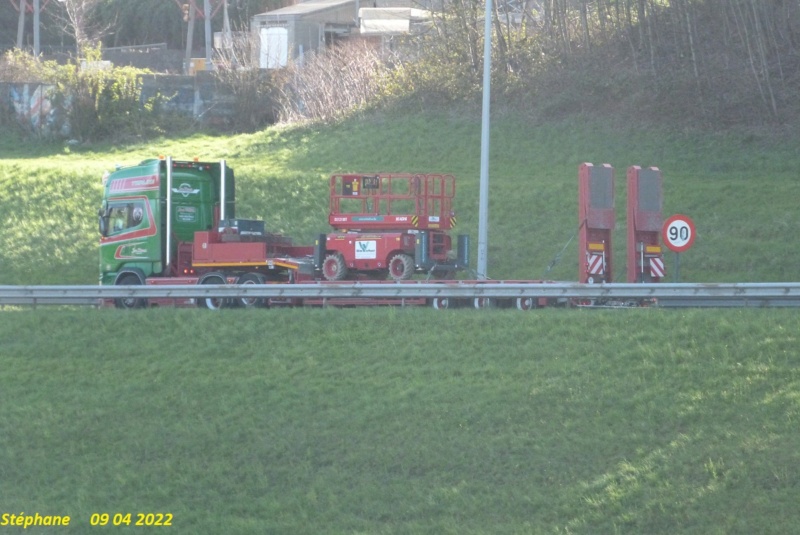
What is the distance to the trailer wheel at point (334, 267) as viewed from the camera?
19.4m

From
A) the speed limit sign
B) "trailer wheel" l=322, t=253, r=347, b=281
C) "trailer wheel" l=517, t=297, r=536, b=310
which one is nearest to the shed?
"trailer wheel" l=322, t=253, r=347, b=281

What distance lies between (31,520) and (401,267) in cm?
947

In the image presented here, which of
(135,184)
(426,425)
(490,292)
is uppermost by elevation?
(135,184)

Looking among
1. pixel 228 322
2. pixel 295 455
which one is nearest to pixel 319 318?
pixel 228 322

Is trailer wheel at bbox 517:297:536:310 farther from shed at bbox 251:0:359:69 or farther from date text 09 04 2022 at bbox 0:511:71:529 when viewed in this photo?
shed at bbox 251:0:359:69

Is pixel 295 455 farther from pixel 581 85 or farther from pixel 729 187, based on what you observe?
pixel 581 85

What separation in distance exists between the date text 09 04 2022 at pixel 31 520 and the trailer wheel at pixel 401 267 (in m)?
9.12

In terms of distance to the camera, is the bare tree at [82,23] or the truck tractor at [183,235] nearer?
the truck tractor at [183,235]

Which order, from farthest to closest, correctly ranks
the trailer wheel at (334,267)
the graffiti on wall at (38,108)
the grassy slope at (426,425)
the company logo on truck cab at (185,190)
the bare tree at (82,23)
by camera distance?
1. the bare tree at (82,23)
2. the graffiti on wall at (38,108)
3. the company logo on truck cab at (185,190)
4. the trailer wheel at (334,267)
5. the grassy slope at (426,425)

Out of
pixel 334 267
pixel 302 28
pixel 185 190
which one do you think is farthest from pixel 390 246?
pixel 302 28

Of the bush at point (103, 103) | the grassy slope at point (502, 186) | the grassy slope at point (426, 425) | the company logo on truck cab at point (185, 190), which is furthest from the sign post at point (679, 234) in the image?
the bush at point (103, 103)

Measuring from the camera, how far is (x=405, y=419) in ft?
38.4

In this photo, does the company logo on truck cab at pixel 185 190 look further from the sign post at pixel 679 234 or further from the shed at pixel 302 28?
the shed at pixel 302 28

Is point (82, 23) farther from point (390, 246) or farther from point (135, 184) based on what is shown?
point (390, 246)
